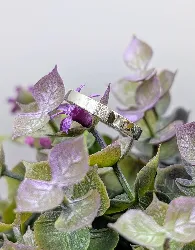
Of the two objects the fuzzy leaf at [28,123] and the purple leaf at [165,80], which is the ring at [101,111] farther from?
the purple leaf at [165,80]

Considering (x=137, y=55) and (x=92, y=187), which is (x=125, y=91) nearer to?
(x=137, y=55)

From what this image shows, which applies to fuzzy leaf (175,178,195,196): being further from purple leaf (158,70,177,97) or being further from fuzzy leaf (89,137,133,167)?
purple leaf (158,70,177,97)

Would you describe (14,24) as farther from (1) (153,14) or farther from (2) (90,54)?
(1) (153,14)

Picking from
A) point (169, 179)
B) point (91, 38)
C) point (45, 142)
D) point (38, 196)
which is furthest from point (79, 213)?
point (91, 38)

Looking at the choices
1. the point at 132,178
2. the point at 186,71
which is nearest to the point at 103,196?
the point at 132,178

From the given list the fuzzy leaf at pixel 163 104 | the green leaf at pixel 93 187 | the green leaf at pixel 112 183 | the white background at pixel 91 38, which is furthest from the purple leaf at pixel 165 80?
the white background at pixel 91 38
